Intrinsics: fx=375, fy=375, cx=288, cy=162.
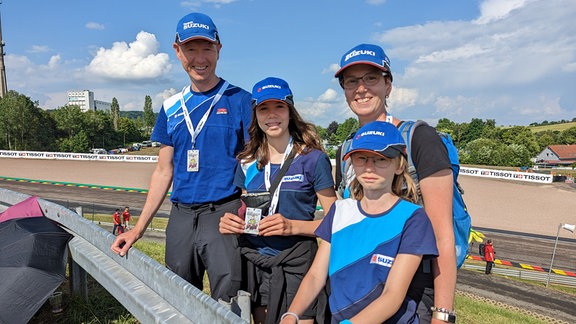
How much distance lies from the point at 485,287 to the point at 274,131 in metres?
15.3

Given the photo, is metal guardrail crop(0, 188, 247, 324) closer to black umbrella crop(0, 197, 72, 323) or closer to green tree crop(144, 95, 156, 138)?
black umbrella crop(0, 197, 72, 323)

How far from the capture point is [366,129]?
204cm

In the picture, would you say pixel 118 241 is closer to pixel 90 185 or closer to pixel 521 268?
pixel 521 268

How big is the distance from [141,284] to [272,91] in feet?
4.84

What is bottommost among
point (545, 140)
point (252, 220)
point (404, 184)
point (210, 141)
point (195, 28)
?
point (252, 220)

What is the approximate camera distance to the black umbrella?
257cm

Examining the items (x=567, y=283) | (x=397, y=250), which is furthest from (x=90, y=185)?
(x=397, y=250)

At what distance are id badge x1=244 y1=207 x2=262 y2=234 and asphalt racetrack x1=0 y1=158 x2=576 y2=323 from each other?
1378 centimetres

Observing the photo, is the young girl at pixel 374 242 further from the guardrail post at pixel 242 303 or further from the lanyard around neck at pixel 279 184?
the lanyard around neck at pixel 279 184

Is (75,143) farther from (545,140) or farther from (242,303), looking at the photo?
(545,140)

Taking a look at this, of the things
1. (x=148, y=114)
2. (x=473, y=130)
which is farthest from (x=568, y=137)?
Result: (x=148, y=114)

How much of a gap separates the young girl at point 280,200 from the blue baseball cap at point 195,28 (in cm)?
64

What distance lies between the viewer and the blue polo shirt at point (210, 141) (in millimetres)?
2959

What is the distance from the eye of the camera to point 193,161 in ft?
9.77
